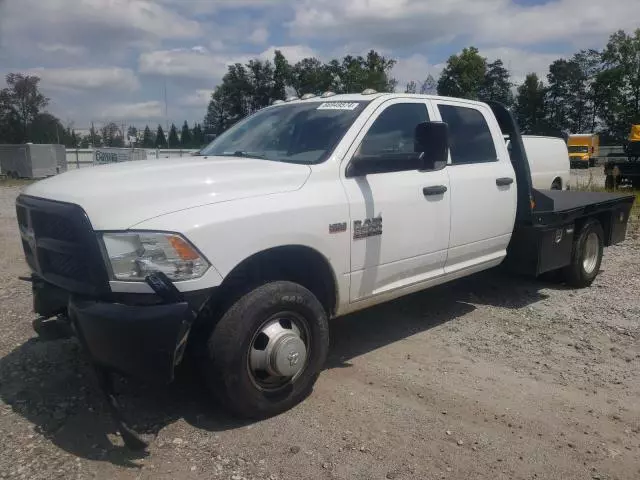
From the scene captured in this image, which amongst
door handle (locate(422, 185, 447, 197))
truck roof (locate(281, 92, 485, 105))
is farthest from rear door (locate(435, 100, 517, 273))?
truck roof (locate(281, 92, 485, 105))

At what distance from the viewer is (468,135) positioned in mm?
5211

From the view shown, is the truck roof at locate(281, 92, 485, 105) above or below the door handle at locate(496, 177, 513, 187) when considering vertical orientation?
above

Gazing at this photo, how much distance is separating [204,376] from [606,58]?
78.3 metres

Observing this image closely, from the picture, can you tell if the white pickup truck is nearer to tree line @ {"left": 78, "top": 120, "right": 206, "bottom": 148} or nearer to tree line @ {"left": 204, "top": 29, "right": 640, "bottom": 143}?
tree line @ {"left": 204, "top": 29, "right": 640, "bottom": 143}

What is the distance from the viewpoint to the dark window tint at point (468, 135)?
5023mm

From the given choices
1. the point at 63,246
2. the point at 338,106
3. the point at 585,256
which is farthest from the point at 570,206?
the point at 63,246

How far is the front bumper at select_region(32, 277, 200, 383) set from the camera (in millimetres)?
2937

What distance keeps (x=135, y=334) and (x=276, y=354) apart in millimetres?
900

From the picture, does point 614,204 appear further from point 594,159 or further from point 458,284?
point 594,159

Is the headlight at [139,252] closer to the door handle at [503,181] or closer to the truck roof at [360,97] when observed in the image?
the truck roof at [360,97]

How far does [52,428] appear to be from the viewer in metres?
3.42

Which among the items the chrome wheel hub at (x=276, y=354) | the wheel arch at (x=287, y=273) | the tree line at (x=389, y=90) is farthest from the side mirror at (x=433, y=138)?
the tree line at (x=389, y=90)

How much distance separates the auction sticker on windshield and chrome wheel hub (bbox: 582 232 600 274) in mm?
3702

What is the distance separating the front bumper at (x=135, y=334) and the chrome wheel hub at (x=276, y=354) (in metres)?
0.53
